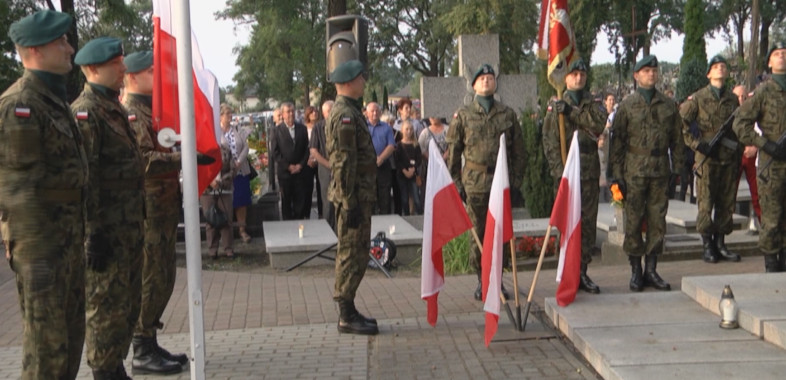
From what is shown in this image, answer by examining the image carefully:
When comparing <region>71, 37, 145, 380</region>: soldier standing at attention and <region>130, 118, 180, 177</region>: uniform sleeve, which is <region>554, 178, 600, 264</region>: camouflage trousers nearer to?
<region>130, 118, 180, 177</region>: uniform sleeve

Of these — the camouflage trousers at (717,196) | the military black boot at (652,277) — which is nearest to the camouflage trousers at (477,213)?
the military black boot at (652,277)

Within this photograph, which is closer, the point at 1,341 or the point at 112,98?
the point at 112,98

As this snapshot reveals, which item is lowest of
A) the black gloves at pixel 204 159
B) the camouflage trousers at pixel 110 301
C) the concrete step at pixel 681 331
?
the concrete step at pixel 681 331

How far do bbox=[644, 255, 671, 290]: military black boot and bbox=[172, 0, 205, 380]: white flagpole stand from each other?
4.65 m

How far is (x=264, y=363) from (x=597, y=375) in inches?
89.8

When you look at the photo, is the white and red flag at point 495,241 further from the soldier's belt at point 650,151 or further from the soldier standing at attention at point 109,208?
the soldier standing at attention at point 109,208

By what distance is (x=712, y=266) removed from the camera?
9.13m

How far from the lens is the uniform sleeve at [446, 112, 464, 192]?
7555 mm

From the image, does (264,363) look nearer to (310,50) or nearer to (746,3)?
(310,50)

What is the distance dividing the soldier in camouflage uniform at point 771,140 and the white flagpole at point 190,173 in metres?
5.46

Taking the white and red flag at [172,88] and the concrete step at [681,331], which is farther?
the concrete step at [681,331]

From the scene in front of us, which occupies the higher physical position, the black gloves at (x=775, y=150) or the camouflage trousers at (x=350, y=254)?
the black gloves at (x=775, y=150)

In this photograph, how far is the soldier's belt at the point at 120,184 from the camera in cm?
496

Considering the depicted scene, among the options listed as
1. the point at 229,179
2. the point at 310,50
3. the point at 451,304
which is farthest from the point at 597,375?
the point at 310,50
